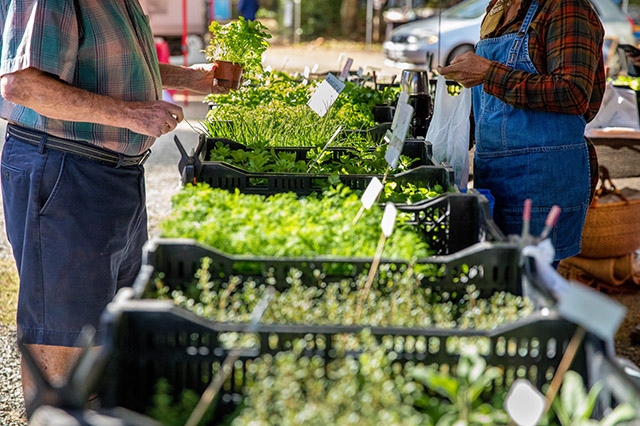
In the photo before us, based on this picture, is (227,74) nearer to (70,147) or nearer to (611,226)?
(70,147)

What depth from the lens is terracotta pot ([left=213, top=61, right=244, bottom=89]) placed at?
3055mm

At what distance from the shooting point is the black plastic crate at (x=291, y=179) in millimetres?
2445

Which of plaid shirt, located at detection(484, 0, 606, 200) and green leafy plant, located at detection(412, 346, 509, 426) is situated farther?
plaid shirt, located at detection(484, 0, 606, 200)

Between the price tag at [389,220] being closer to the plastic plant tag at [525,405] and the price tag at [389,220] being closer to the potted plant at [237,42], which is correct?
the plastic plant tag at [525,405]

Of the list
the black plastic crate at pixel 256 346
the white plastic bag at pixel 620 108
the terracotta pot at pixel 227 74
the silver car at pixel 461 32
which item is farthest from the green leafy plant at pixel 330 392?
the silver car at pixel 461 32

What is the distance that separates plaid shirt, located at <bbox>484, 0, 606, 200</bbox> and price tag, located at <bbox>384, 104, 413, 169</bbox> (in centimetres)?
59

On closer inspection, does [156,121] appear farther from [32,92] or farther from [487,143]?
[487,143]

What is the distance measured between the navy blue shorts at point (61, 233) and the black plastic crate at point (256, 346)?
1.08 meters

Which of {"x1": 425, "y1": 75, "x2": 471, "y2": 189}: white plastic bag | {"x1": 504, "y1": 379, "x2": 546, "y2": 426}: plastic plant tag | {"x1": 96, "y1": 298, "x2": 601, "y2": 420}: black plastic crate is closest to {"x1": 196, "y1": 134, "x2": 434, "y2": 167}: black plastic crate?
{"x1": 425, "y1": 75, "x2": 471, "y2": 189}: white plastic bag

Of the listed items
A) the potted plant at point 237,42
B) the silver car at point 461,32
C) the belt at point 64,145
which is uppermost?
the silver car at point 461,32

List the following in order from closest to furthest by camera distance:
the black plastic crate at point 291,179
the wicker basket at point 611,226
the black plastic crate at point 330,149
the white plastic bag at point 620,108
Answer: the black plastic crate at point 291,179
the black plastic crate at point 330,149
the wicker basket at point 611,226
the white plastic bag at point 620,108

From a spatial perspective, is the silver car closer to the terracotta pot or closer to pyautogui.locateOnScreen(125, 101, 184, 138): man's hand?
the terracotta pot

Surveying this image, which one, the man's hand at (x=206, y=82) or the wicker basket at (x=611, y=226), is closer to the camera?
the man's hand at (x=206, y=82)

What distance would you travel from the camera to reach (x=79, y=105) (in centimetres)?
221
